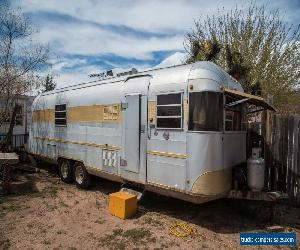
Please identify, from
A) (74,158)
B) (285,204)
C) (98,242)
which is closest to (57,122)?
(74,158)

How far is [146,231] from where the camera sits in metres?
6.84

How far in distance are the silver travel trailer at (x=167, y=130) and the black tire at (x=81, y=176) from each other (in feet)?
0.11

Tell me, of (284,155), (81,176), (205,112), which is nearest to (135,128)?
(205,112)

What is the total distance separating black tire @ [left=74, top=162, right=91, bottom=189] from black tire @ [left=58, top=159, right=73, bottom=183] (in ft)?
1.01

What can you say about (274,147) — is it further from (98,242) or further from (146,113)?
(98,242)

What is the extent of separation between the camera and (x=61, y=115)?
11484 mm

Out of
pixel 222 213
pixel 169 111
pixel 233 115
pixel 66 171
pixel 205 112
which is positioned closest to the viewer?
pixel 205 112

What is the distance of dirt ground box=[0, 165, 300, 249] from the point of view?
6355 millimetres

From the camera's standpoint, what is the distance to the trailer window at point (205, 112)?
6656 mm

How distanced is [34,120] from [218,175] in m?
9.62

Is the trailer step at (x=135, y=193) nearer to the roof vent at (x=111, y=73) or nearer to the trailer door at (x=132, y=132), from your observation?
the trailer door at (x=132, y=132)

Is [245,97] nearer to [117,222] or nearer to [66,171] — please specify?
[117,222]

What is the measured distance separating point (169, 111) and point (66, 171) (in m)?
5.64

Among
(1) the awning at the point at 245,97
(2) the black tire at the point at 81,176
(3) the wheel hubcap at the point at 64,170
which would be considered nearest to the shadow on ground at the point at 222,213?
(2) the black tire at the point at 81,176
